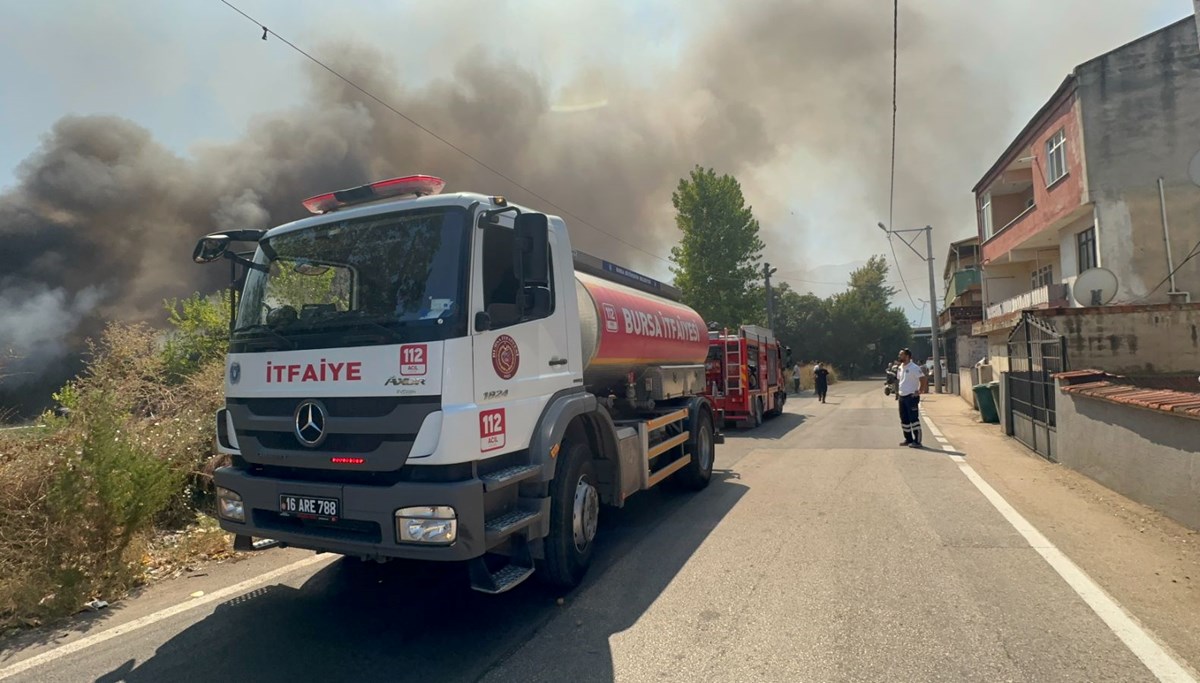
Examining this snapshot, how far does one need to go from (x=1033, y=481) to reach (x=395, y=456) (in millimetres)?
7588

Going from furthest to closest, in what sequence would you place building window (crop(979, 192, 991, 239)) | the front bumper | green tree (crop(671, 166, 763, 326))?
green tree (crop(671, 166, 763, 326))
building window (crop(979, 192, 991, 239))
the front bumper

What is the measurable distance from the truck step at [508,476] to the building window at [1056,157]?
66.8ft

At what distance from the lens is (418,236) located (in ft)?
12.4

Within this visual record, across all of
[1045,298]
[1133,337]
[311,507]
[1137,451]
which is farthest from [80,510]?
[1045,298]

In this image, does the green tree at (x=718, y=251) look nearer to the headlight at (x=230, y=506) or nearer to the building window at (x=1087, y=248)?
the building window at (x=1087, y=248)

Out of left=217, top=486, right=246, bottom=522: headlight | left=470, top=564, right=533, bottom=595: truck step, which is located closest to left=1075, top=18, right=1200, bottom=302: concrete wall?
left=470, top=564, right=533, bottom=595: truck step

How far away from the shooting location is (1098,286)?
587 inches

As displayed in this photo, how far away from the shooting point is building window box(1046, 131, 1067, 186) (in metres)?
18.2

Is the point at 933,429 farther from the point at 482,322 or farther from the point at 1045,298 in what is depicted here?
the point at 482,322

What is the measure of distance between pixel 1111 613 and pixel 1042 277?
2431cm

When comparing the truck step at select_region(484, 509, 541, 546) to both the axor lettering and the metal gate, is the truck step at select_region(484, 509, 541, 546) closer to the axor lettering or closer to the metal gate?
the axor lettering

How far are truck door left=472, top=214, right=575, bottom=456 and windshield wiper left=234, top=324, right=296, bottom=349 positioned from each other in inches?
44.3

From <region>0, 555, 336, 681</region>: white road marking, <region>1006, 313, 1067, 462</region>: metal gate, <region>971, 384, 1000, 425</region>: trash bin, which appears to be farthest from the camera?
<region>971, 384, 1000, 425</region>: trash bin

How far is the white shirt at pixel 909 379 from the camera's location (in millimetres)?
11133
